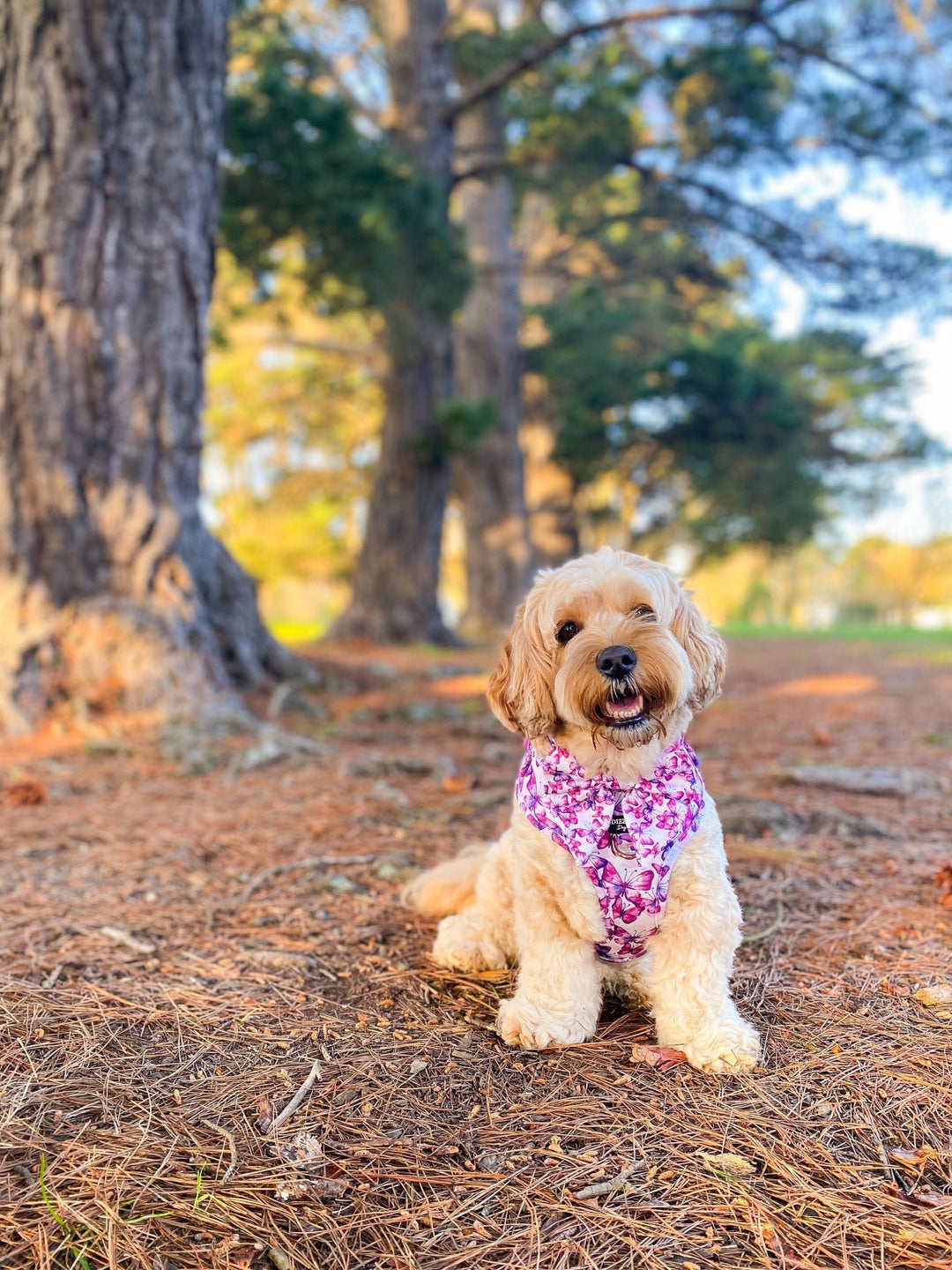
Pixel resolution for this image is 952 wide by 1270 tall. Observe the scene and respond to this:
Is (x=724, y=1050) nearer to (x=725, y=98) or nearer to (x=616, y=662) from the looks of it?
(x=616, y=662)

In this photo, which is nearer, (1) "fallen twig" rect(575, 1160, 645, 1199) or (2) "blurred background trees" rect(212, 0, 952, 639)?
A: (1) "fallen twig" rect(575, 1160, 645, 1199)

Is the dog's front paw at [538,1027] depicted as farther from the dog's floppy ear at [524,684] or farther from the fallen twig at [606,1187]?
the dog's floppy ear at [524,684]

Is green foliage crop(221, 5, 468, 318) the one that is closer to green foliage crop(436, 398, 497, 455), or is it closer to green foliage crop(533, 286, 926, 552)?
green foliage crop(436, 398, 497, 455)

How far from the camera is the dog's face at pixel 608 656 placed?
2.53 metres

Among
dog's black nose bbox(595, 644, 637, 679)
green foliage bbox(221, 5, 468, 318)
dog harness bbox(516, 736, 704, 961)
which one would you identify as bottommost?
dog harness bbox(516, 736, 704, 961)

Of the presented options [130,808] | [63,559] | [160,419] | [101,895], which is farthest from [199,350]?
[101,895]

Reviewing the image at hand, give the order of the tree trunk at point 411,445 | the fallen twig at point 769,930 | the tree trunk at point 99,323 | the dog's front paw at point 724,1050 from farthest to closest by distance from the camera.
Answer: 1. the tree trunk at point 411,445
2. the tree trunk at point 99,323
3. the fallen twig at point 769,930
4. the dog's front paw at point 724,1050

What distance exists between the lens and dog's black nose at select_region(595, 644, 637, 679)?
250cm

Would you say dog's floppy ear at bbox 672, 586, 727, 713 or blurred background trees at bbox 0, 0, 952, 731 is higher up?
blurred background trees at bbox 0, 0, 952, 731

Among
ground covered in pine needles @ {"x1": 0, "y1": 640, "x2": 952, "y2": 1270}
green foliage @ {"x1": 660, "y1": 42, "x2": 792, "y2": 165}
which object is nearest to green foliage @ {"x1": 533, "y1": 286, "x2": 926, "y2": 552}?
green foliage @ {"x1": 660, "y1": 42, "x2": 792, "y2": 165}

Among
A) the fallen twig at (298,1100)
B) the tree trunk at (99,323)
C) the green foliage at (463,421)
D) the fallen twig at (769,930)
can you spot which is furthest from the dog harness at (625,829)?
the green foliage at (463,421)

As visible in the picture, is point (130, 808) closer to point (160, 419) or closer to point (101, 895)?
point (101, 895)

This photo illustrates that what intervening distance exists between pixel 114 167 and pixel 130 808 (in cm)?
411

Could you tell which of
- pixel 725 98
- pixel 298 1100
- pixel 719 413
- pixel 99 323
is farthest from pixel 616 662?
pixel 719 413
